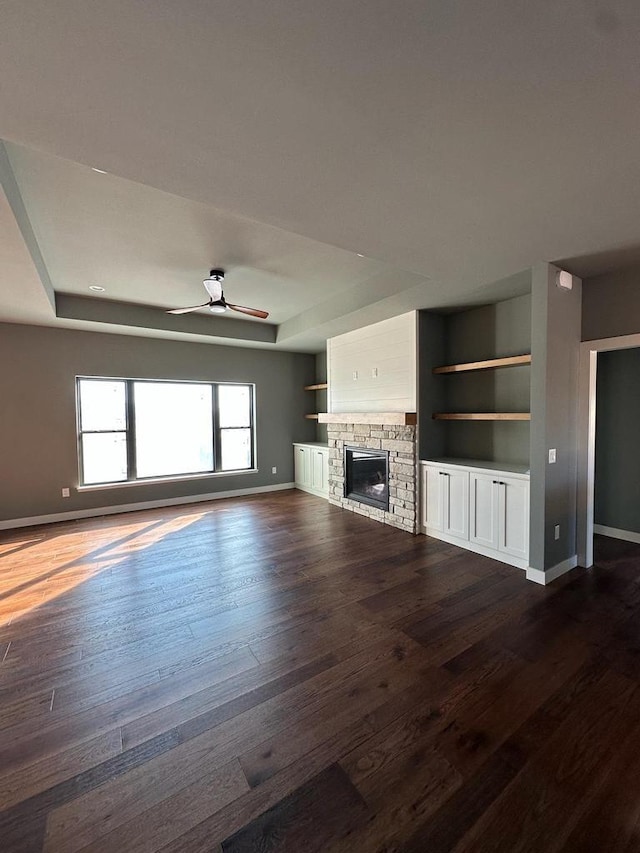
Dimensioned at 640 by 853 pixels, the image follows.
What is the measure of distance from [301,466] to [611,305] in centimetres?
524

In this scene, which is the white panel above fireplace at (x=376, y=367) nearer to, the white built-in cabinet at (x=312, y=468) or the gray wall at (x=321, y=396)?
the white built-in cabinet at (x=312, y=468)

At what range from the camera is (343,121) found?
1.50 m

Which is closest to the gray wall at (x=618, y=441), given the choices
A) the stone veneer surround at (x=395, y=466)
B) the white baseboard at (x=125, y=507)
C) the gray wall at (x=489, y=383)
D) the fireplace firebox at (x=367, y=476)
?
the gray wall at (x=489, y=383)

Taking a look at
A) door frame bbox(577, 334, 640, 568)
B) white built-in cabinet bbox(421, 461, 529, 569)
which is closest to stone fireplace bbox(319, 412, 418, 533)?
white built-in cabinet bbox(421, 461, 529, 569)

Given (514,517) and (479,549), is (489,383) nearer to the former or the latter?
(514,517)

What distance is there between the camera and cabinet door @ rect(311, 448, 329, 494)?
6367 millimetres

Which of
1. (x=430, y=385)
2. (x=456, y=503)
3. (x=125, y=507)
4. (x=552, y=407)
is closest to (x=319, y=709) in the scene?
(x=456, y=503)

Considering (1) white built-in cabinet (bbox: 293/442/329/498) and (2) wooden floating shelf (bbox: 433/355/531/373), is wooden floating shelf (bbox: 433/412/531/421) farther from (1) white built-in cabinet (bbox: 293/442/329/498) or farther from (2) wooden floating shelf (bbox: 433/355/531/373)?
(1) white built-in cabinet (bbox: 293/442/329/498)

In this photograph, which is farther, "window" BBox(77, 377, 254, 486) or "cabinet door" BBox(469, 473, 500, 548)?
"window" BBox(77, 377, 254, 486)

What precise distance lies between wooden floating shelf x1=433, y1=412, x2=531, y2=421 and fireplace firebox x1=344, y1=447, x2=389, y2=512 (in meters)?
0.86

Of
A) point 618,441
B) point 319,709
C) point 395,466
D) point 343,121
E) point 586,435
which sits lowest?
point 319,709

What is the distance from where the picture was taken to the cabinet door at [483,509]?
3.58 metres

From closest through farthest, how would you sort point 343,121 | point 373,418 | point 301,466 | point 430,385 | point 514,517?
point 343,121 < point 514,517 < point 430,385 < point 373,418 < point 301,466

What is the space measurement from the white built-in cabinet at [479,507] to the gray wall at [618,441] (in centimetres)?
140
